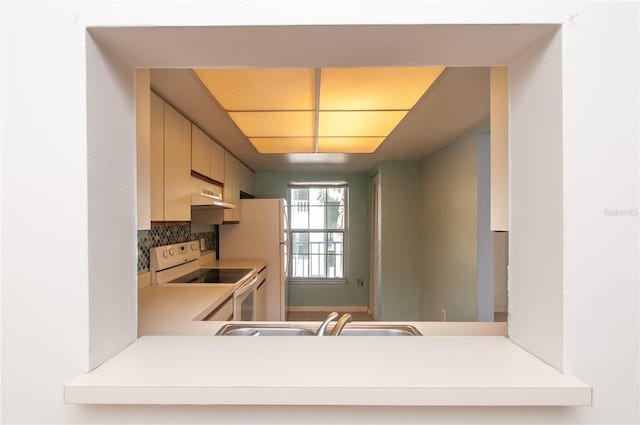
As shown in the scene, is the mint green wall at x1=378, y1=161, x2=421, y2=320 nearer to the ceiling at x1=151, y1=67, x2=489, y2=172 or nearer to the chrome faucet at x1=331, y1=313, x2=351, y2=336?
the ceiling at x1=151, y1=67, x2=489, y2=172

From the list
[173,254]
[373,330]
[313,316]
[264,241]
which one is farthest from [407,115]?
[313,316]

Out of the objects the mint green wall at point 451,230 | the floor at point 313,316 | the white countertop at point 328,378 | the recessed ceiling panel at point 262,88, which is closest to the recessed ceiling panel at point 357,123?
the recessed ceiling panel at point 262,88

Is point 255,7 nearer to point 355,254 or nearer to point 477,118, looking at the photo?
point 477,118

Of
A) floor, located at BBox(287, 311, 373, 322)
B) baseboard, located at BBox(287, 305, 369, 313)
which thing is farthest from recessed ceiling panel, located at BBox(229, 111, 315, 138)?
baseboard, located at BBox(287, 305, 369, 313)

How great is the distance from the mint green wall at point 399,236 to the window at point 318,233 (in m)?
1.22

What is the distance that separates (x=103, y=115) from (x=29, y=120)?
4.8 inches

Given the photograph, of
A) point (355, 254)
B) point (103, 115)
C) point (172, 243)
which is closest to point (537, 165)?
point (103, 115)

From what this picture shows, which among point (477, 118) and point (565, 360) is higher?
point (477, 118)

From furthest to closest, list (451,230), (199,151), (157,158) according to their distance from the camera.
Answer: (451,230) < (199,151) < (157,158)

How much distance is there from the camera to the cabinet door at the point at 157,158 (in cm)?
181

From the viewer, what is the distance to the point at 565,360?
2.07 feet

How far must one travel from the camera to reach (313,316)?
4.93 meters

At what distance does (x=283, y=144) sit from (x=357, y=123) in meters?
0.93

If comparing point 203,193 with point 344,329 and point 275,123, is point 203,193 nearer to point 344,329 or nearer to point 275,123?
point 275,123
